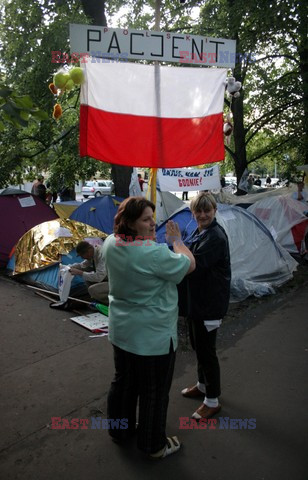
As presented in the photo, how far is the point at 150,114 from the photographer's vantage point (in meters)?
3.31

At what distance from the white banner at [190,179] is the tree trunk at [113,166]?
0.84 m

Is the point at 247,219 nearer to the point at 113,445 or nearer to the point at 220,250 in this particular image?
the point at 220,250

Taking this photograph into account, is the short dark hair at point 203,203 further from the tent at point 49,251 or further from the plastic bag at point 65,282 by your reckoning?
the tent at point 49,251

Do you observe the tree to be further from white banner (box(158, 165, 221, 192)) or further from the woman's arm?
the woman's arm

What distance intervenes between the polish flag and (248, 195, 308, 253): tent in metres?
5.28

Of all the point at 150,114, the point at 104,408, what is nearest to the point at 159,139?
the point at 150,114

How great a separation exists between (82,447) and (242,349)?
7.00 ft

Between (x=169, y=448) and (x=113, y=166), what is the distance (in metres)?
6.70

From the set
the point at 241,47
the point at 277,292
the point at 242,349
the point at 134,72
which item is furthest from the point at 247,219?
the point at 241,47

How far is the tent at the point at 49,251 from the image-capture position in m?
5.78

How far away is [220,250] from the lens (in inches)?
102

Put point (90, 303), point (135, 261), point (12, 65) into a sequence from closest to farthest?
point (135, 261), point (90, 303), point (12, 65)

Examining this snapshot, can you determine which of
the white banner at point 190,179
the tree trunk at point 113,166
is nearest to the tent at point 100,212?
the tree trunk at point 113,166

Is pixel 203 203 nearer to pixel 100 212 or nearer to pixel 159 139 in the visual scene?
pixel 159 139
